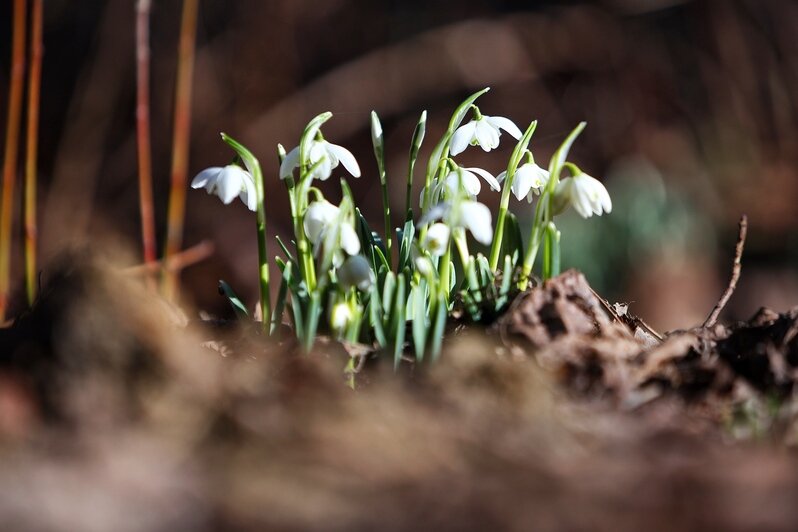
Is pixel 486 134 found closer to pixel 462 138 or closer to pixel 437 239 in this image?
pixel 462 138

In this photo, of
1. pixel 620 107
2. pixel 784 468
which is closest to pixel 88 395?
pixel 784 468

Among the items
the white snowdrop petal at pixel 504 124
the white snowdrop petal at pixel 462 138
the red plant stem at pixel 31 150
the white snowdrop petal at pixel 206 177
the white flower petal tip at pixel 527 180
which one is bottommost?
the white snowdrop petal at pixel 206 177

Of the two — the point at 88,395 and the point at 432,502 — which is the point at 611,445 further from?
the point at 88,395

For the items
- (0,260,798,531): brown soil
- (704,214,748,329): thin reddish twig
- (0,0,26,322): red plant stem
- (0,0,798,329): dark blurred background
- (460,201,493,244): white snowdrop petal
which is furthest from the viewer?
(0,0,798,329): dark blurred background

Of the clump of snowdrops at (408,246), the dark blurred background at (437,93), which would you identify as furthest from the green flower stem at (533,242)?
the dark blurred background at (437,93)

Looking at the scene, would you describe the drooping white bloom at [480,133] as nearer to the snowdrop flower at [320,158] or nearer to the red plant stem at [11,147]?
the snowdrop flower at [320,158]

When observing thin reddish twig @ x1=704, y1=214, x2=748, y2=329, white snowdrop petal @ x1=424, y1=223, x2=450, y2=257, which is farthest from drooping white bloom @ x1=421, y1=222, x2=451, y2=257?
thin reddish twig @ x1=704, y1=214, x2=748, y2=329

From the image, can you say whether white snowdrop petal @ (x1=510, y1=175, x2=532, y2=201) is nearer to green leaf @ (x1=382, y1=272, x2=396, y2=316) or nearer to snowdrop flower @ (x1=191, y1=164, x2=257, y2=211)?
green leaf @ (x1=382, y1=272, x2=396, y2=316)
